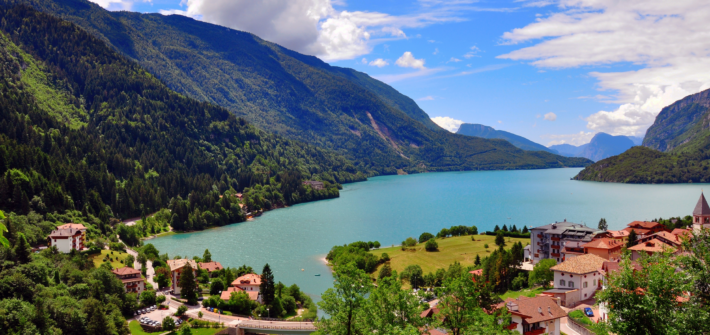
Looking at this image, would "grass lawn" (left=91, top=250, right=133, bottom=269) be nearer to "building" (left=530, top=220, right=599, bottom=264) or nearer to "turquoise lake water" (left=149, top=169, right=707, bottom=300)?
"turquoise lake water" (left=149, top=169, right=707, bottom=300)

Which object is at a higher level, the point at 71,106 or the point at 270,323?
the point at 71,106

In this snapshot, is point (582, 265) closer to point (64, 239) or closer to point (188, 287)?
point (188, 287)

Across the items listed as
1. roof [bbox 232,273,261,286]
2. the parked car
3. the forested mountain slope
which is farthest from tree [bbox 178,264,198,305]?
the parked car

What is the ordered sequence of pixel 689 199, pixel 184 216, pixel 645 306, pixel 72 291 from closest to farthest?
pixel 645 306, pixel 72 291, pixel 184 216, pixel 689 199

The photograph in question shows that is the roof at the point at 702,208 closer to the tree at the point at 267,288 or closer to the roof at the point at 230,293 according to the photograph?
the tree at the point at 267,288

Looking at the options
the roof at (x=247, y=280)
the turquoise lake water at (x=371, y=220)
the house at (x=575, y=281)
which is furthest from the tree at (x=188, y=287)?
the house at (x=575, y=281)

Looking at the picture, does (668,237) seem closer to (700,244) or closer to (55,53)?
(700,244)

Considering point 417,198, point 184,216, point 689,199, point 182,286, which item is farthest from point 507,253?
point 689,199
